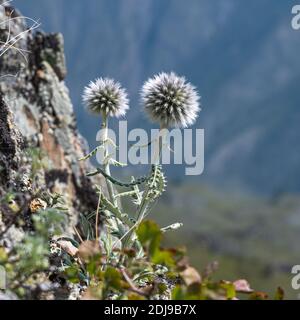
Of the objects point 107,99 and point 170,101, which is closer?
point 170,101

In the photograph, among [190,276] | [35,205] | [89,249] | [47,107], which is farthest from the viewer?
[47,107]

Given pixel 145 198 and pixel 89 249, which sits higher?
pixel 145 198

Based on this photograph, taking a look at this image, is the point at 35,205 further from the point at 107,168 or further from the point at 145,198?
the point at 145,198

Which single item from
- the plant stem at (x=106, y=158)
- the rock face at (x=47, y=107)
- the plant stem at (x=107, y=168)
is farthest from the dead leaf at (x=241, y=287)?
the rock face at (x=47, y=107)

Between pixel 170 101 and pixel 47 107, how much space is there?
3.49 metres

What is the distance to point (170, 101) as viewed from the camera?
20.7ft

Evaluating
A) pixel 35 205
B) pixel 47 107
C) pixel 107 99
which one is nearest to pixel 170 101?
pixel 107 99

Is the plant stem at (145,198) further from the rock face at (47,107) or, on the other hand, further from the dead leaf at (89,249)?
the rock face at (47,107)

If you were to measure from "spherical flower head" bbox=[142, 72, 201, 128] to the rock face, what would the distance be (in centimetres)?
213

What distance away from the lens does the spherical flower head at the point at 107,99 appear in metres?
7.08

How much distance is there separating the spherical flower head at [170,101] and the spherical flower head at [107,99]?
0.66 m

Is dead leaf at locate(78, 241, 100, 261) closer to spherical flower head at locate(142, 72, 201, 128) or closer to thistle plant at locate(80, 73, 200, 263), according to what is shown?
thistle plant at locate(80, 73, 200, 263)
